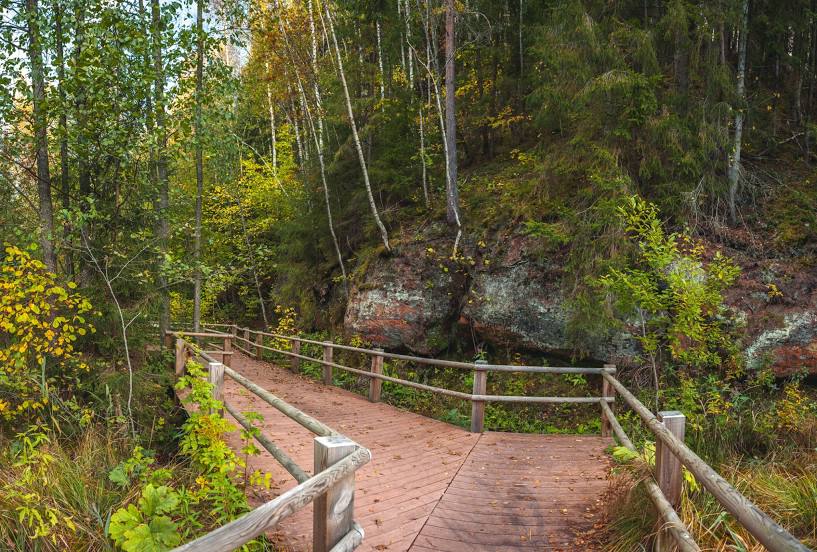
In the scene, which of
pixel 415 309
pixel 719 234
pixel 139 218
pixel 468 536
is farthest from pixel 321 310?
pixel 468 536

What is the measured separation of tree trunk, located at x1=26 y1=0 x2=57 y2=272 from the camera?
6.19 m

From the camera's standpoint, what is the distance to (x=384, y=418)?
744 cm

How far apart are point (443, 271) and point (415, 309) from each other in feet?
3.70

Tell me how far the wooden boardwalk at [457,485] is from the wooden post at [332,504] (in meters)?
1.06

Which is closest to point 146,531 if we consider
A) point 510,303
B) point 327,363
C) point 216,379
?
point 216,379

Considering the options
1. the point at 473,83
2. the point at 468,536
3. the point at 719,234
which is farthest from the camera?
the point at 473,83

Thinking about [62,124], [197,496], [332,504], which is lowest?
[197,496]

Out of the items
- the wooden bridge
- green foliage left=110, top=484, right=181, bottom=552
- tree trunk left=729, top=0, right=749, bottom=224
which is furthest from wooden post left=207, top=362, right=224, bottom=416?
tree trunk left=729, top=0, right=749, bottom=224

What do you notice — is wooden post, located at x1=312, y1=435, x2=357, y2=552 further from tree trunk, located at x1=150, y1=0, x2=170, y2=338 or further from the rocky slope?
the rocky slope

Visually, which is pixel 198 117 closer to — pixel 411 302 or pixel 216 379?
pixel 216 379

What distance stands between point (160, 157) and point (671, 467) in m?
8.48

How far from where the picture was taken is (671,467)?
2859 mm

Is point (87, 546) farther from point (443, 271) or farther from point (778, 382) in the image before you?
point (778, 382)

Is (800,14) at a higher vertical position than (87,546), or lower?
higher
